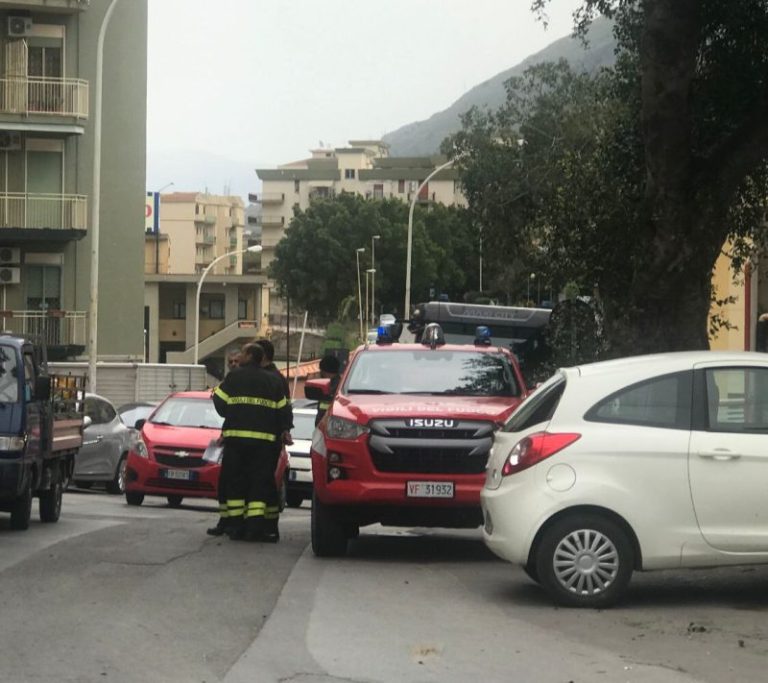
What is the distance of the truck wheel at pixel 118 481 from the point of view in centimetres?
2578

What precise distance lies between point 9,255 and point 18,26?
6.41 metres

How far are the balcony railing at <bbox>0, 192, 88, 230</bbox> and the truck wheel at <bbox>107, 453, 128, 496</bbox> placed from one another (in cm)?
2019

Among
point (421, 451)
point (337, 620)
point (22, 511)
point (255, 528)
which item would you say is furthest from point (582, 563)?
point (22, 511)

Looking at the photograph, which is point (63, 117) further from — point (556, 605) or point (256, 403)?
point (556, 605)

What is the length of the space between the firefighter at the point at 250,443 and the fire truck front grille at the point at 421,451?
6.34 ft

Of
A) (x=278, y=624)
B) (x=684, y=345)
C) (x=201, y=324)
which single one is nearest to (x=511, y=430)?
(x=278, y=624)

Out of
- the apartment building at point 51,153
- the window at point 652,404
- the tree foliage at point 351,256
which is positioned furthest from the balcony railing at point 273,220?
the window at point 652,404

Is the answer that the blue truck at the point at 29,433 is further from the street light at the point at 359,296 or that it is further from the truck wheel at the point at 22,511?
the street light at the point at 359,296

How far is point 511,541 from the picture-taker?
34.5 feet

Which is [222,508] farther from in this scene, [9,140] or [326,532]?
[9,140]

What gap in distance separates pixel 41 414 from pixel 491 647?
822 cm

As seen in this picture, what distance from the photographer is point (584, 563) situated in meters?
10.4

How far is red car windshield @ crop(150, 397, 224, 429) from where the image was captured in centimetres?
2298

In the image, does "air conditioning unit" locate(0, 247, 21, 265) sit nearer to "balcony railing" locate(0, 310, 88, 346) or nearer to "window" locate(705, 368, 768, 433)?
"balcony railing" locate(0, 310, 88, 346)
